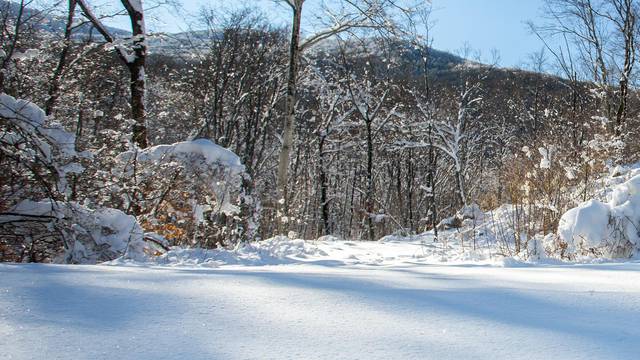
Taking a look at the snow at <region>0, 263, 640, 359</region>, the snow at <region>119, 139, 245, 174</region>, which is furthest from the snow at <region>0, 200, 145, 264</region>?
the snow at <region>0, 263, 640, 359</region>

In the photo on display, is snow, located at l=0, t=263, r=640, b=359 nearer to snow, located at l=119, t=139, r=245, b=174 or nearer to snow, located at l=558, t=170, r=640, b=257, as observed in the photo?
snow, located at l=558, t=170, r=640, b=257

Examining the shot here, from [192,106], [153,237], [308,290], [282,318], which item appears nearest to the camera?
[282,318]

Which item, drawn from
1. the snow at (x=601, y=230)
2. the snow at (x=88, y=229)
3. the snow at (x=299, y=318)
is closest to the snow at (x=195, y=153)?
the snow at (x=88, y=229)

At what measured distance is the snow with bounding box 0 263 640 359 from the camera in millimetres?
1161

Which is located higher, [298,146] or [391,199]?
[298,146]

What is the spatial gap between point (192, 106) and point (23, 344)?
16.9 metres

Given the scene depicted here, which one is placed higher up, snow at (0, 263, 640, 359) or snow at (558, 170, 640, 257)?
snow at (558, 170, 640, 257)

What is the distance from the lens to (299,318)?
4.69ft

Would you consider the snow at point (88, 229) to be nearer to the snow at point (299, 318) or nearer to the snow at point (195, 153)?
the snow at point (195, 153)

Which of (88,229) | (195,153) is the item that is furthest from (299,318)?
(195,153)

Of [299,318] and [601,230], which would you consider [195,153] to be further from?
[601,230]

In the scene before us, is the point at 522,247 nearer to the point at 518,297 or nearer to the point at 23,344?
the point at 518,297

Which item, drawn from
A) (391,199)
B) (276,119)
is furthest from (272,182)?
(391,199)

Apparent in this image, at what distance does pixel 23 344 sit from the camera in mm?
1138
